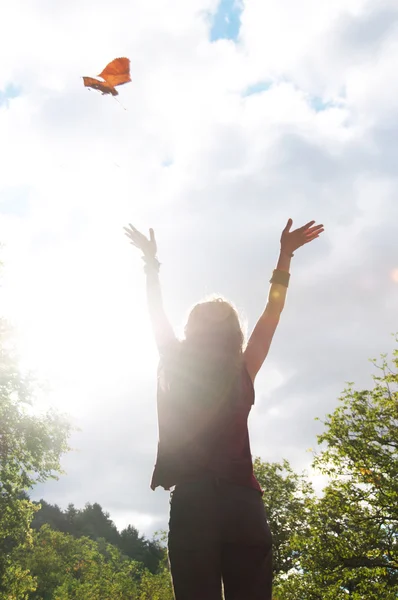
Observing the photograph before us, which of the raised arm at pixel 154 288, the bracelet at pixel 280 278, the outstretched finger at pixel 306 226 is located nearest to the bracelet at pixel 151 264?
the raised arm at pixel 154 288

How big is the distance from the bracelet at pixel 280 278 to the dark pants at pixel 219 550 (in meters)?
1.57

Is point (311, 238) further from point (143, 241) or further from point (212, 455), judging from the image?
point (212, 455)

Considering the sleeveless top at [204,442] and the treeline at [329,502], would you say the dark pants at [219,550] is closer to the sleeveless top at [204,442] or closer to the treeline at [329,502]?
the sleeveless top at [204,442]

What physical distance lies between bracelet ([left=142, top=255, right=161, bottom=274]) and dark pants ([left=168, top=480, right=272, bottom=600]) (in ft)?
5.73

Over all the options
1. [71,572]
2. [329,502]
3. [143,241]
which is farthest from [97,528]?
[143,241]

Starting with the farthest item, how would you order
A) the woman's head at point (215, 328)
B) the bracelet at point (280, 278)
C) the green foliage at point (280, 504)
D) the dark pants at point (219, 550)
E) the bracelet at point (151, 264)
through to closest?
the green foliage at point (280, 504) < the bracelet at point (151, 264) < the bracelet at point (280, 278) < the woman's head at point (215, 328) < the dark pants at point (219, 550)

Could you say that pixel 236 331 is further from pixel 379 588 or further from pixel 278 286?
pixel 379 588

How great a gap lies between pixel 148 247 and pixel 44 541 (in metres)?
57.8

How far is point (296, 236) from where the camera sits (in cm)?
363

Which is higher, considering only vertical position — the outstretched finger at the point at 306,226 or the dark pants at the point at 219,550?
the outstretched finger at the point at 306,226

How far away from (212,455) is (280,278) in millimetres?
1462

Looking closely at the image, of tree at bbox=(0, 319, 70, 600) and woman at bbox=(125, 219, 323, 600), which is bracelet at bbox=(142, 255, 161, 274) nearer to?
woman at bbox=(125, 219, 323, 600)

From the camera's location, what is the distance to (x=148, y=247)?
3719mm

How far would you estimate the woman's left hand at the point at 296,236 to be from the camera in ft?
11.7
